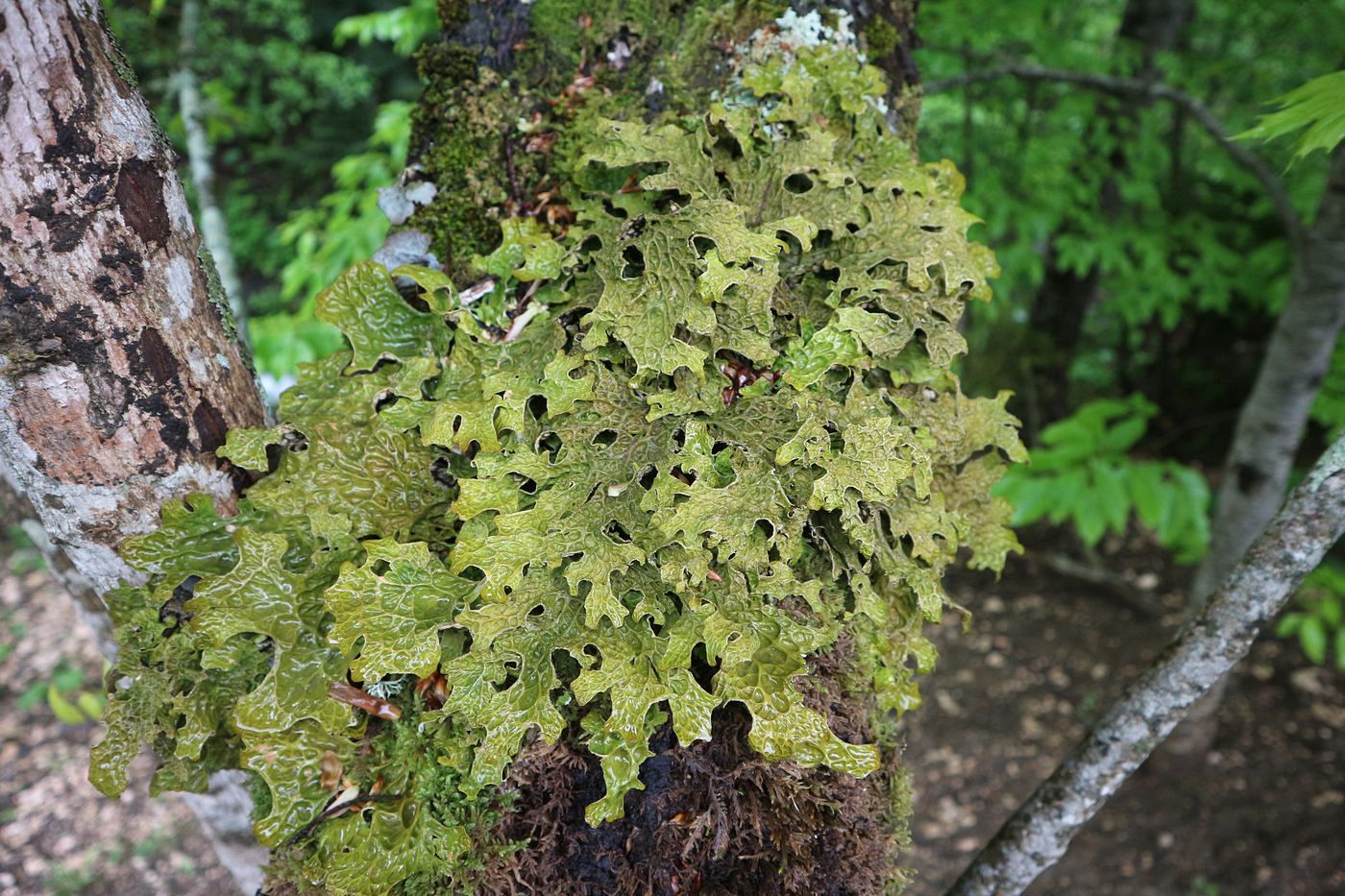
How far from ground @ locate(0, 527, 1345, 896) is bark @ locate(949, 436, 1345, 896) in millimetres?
2102

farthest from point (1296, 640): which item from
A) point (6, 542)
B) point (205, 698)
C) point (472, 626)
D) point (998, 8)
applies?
point (6, 542)

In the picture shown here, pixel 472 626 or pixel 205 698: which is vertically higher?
pixel 472 626

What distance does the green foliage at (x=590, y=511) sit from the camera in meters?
1.15

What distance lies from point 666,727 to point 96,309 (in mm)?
1032

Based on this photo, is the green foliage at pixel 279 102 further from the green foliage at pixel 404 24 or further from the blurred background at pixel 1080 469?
the blurred background at pixel 1080 469

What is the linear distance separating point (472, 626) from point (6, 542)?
7034 mm

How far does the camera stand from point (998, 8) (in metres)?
3.26

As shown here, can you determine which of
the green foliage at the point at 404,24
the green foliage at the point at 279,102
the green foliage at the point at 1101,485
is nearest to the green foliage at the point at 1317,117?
the green foliage at the point at 1101,485

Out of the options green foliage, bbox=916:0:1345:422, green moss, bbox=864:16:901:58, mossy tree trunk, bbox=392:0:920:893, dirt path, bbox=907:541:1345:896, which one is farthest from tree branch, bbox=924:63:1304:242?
dirt path, bbox=907:541:1345:896

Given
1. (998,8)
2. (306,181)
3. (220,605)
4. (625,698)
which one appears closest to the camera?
(625,698)

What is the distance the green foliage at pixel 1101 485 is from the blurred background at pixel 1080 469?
0.04 feet

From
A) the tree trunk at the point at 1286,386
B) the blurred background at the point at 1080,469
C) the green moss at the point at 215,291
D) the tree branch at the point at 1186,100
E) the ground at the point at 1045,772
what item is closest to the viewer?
the green moss at the point at 215,291

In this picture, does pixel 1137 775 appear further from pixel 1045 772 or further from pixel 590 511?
pixel 590 511

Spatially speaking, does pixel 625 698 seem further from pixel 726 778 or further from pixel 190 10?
pixel 190 10
